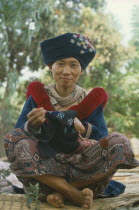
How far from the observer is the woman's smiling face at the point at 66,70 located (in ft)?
7.64

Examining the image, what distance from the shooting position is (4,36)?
720 centimetres

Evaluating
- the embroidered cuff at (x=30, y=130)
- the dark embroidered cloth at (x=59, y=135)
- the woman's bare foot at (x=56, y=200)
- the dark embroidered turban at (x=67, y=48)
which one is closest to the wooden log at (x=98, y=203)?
the woman's bare foot at (x=56, y=200)

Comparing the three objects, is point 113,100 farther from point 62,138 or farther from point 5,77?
point 62,138

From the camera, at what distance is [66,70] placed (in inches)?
90.9

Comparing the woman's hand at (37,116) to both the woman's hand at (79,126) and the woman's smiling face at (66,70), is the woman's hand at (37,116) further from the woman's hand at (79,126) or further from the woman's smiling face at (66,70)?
the woman's smiling face at (66,70)

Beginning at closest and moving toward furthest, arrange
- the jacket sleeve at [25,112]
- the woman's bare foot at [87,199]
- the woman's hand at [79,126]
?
the woman's bare foot at [87,199]
the woman's hand at [79,126]
the jacket sleeve at [25,112]

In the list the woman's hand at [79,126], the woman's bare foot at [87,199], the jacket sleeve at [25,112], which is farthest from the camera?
the jacket sleeve at [25,112]

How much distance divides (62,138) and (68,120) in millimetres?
110

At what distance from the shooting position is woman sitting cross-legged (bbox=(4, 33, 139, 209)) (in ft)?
6.72

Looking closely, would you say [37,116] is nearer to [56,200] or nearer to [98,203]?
[56,200]

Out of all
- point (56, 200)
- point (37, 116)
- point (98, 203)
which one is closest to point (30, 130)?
point (37, 116)

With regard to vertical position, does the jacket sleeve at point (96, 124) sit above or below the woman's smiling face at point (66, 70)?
below

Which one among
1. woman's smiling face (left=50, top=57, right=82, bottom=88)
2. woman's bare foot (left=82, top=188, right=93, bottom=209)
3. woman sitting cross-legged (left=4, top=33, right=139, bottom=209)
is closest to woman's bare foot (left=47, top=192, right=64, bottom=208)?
woman sitting cross-legged (left=4, top=33, right=139, bottom=209)

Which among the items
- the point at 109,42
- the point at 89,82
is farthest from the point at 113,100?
the point at 109,42
